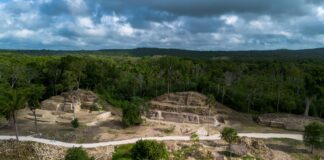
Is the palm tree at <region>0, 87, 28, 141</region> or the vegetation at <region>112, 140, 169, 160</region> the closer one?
the vegetation at <region>112, 140, 169, 160</region>

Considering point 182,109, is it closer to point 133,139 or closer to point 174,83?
point 133,139

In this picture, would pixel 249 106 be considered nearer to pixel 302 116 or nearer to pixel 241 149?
pixel 302 116

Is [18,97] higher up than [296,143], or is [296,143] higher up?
[18,97]

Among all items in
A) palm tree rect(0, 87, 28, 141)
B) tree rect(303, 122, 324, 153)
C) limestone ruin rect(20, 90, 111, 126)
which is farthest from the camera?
limestone ruin rect(20, 90, 111, 126)

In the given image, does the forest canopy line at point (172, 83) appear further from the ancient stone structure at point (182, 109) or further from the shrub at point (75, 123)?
the shrub at point (75, 123)

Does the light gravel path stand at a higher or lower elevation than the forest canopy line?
lower

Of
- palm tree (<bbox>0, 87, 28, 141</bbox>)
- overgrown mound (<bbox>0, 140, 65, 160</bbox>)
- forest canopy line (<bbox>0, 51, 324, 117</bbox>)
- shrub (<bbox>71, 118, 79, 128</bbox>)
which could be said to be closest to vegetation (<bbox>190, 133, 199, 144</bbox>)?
overgrown mound (<bbox>0, 140, 65, 160</bbox>)

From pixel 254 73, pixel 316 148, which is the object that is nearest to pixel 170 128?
pixel 316 148

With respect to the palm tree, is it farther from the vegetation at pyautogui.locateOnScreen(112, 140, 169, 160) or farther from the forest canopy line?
the vegetation at pyautogui.locateOnScreen(112, 140, 169, 160)
